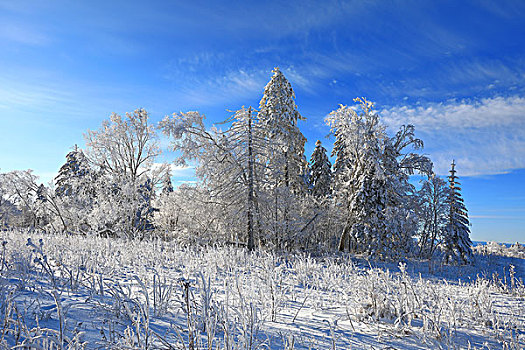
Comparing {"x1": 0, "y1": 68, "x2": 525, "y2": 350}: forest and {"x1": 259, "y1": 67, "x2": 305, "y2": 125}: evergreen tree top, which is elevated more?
{"x1": 259, "y1": 67, "x2": 305, "y2": 125}: evergreen tree top

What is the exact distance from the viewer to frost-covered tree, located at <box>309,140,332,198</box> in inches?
1136

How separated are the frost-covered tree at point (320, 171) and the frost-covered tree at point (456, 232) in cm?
998

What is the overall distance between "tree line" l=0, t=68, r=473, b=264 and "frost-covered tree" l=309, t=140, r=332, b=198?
19.6 ft

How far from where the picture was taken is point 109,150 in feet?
69.2

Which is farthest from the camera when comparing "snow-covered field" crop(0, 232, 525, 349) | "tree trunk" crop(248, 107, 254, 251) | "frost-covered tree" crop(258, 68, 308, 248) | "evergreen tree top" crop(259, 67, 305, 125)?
"evergreen tree top" crop(259, 67, 305, 125)

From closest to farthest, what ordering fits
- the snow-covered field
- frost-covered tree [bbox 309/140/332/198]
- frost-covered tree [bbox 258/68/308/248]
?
1. the snow-covered field
2. frost-covered tree [bbox 258/68/308/248]
3. frost-covered tree [bbox 309/140/332/198]

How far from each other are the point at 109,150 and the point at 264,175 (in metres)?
12.6

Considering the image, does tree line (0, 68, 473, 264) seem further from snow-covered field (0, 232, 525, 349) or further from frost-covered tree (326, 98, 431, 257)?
snow-covered field (0, 232, 525, 349)

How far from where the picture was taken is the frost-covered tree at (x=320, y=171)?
28.8 m

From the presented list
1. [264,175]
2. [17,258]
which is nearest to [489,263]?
[264,175]

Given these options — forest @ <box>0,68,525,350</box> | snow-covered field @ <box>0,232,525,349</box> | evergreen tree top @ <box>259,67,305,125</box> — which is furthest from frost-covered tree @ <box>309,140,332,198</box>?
snow-covered field @ <box>0,232,525,349</box>

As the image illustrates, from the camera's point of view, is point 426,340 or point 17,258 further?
point 17,258

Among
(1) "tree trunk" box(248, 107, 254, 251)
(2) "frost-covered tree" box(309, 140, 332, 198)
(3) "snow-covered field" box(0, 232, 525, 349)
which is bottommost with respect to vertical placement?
(3) "snow-covered field" box(0, 232, 525, 349)

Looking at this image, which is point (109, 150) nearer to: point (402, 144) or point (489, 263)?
point (402, 144)
